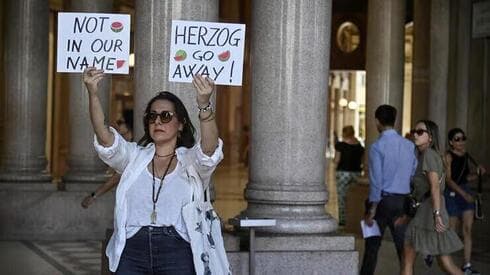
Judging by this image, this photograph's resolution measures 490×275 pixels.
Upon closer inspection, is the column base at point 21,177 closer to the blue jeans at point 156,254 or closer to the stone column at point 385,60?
the stone column at point 385,60

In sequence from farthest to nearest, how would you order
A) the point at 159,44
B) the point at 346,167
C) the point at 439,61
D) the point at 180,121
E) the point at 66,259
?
the point at 439,61 → the point at 346,167 → the point at 66,259 → the point at 159,44 → the point at 180,121

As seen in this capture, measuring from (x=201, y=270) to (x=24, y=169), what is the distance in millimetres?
9427

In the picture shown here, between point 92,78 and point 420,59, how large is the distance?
1421cm

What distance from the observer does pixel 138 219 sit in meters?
5.39

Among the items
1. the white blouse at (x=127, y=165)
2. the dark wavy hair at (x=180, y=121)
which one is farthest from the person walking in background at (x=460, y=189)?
the white blouse at (x=127, y=165)

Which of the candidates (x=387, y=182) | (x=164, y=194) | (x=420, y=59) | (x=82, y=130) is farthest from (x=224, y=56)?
(x=420, y=59)

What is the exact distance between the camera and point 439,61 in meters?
16.7

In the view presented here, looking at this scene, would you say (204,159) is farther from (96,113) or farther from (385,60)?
(385,60)

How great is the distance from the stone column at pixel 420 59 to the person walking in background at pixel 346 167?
3.03m

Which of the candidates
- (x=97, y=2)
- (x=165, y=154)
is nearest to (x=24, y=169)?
(x=97, y=2)

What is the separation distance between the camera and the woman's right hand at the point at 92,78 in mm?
5637

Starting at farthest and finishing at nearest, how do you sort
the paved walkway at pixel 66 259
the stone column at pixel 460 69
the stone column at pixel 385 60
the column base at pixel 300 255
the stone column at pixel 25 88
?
the stone column at pixel 385 60, the stone column at pixel 460 69, the stone column at pixel 25 88, the paved walkway at pixel 66 259, the column base at pixel 300 255

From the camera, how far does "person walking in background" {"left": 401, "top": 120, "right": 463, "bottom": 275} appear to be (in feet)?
28.7

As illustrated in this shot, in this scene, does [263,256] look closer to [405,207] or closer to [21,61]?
[405,207]
